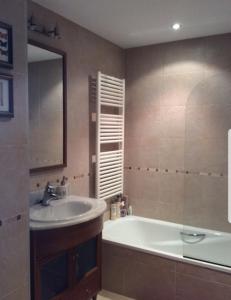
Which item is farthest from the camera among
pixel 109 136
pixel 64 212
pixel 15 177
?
pixel 109 136

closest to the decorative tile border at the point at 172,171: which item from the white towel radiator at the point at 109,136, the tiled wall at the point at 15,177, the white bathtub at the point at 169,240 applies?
the white towel radiator at the point at 109,136

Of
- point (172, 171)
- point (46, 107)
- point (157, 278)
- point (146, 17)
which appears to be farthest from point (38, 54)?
point (157, 278)

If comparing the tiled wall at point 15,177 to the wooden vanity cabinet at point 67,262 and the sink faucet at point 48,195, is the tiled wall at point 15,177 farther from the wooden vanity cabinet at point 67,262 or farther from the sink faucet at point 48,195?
the sink faucet at point 48,195

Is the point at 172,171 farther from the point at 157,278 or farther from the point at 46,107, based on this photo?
the point at 46,107

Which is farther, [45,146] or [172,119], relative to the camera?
[172,119]

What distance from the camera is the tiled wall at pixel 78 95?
2494mm

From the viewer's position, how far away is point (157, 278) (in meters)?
2.50

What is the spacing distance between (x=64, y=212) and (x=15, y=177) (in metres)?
0.84

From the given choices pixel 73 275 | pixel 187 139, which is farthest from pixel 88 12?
pixel 73 275

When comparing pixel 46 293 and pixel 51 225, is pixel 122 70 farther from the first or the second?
pixel 46 293

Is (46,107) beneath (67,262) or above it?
above

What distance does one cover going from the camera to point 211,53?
296cm

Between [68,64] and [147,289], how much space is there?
211cm

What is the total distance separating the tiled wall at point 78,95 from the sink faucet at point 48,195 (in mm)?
83
